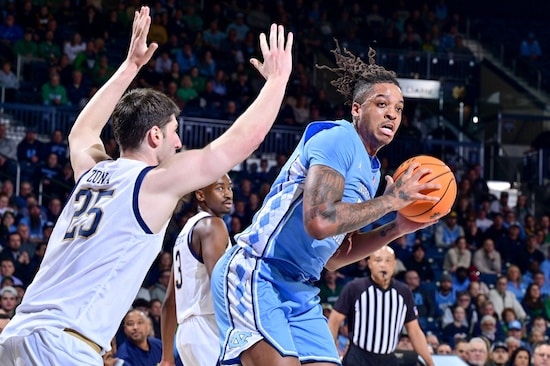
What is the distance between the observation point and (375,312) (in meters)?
8.56

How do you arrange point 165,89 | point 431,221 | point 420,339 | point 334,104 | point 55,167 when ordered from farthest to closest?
point 334,104 → point 165,89 → point 55,167 → point 420,339 → point 431,221

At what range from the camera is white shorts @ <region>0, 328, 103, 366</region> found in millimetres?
3525

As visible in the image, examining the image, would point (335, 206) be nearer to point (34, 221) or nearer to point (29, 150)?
point (34, 221)

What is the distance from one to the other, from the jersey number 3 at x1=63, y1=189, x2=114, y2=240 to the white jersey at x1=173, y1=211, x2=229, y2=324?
2.26 meters

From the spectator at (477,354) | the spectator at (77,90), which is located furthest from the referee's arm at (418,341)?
the spectator at (77,90)

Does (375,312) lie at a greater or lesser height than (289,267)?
lesser

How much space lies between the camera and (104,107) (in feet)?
14.5

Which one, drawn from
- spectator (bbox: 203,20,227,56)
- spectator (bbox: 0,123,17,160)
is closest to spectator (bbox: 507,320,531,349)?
spectator (bbox: 0,123,17,160)

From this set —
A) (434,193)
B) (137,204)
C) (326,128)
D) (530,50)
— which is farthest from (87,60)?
(137,204)

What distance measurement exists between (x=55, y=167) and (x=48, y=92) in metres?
2.22

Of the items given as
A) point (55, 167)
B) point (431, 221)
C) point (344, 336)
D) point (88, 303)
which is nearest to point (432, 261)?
point (344, 336)

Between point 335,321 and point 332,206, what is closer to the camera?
point 332,206

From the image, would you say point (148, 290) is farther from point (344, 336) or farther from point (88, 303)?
point (88, 303)

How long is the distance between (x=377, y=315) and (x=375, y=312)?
0.11ft
